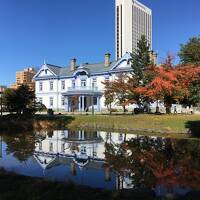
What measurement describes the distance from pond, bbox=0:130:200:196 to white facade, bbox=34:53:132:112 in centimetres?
3511

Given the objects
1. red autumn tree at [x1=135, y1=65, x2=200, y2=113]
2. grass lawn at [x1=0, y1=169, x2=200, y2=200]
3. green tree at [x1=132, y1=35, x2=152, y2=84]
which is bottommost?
grass lawn at [x1=0, y1=169, x2=200, y2=200]

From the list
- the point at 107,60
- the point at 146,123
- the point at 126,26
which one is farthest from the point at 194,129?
the point at 126,26

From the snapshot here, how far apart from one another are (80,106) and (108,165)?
4272 cm

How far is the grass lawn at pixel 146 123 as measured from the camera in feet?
89.7

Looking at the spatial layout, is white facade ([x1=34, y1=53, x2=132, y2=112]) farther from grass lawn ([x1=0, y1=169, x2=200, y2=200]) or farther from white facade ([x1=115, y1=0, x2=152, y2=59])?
white facade ([x1=115, y1=0, x2=152, y2=59])

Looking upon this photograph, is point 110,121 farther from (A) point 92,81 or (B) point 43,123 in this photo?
(A) point 92,81

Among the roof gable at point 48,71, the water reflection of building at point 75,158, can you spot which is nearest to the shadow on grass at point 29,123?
the water reflection of building at point 75,158

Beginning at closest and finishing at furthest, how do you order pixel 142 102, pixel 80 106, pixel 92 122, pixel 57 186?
pixel 57 186 → pixel 92 122 → pixel 142 102 → pixel 80 106

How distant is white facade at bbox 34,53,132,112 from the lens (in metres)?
54.2

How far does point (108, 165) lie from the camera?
1304cm

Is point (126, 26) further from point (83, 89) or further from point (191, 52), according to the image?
point (191, 52)

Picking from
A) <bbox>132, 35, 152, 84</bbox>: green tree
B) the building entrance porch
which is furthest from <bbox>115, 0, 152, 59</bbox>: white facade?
<bbox>132, 35, 152, 84</bbox>: green tree

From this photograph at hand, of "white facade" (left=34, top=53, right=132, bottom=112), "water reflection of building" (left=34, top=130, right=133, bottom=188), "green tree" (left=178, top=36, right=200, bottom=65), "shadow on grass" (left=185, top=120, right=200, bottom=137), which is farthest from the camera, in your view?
"white facade" (left=34, top=53, right=132, bottom=112)

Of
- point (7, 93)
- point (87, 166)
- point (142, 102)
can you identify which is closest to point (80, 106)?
point (142, 102)
